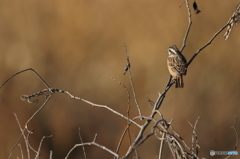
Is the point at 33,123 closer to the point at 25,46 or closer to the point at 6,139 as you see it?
the point at 6,139

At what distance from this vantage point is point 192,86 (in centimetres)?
473

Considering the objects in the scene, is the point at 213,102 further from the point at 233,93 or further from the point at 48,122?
the point at 48,122

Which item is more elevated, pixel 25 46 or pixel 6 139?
pixel 25 46

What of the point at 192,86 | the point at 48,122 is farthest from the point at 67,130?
the point at 192,86

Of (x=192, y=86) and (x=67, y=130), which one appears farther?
(x=67, y=130)

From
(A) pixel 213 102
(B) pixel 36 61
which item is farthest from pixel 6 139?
(A) pixel 213 102

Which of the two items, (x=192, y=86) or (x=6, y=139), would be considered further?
(x=6, y=139)

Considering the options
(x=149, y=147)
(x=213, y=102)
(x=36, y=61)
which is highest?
(x=36, y=61)

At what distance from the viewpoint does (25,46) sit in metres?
4.88

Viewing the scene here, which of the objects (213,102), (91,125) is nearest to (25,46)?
(91,125)

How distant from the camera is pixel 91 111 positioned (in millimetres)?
5016

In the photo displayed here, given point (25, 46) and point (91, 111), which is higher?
point (25, 46)

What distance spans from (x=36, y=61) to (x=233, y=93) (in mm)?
2485

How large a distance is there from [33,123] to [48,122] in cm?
19
